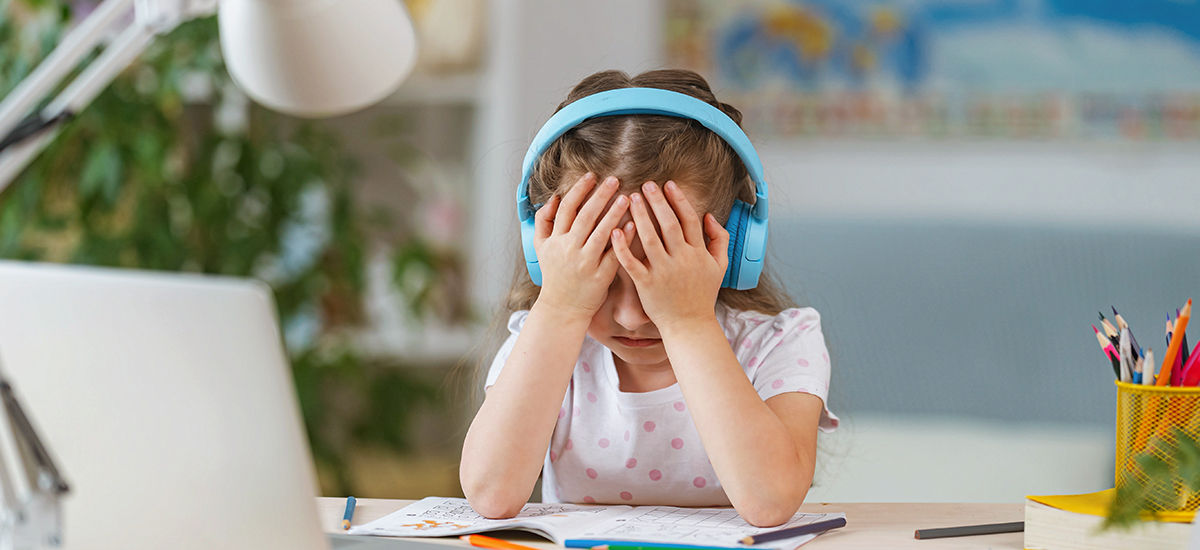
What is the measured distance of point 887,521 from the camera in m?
0.86

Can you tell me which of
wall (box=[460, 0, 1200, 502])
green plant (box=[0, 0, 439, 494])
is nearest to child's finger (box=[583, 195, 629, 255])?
wall (box=[460, 0, 1200, 502])

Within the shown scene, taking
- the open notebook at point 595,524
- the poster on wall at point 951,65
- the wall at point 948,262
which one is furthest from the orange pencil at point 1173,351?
the poster on wall at point 951,65

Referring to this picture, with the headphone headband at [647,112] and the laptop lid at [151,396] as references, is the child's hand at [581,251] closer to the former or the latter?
the headphone headband at [647,112]

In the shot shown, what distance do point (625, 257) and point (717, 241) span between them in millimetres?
83

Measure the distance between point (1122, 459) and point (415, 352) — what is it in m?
1.39

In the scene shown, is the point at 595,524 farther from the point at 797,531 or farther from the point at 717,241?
the point at 717,241

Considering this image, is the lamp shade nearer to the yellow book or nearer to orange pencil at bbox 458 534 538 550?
orange pencil at bbox 458 534 538 550

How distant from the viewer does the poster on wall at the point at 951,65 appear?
1933 mm

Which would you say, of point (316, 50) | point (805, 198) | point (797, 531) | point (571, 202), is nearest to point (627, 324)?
point (571, 202)

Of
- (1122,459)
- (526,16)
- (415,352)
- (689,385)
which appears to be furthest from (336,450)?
(1122,459)

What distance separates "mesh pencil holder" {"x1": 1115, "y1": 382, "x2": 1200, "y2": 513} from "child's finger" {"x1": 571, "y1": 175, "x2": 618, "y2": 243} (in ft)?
1.33

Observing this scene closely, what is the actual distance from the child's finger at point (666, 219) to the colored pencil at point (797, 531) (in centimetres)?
24

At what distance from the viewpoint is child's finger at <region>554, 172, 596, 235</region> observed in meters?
0.91

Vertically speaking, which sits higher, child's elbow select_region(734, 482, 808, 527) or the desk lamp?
the desk lamp
